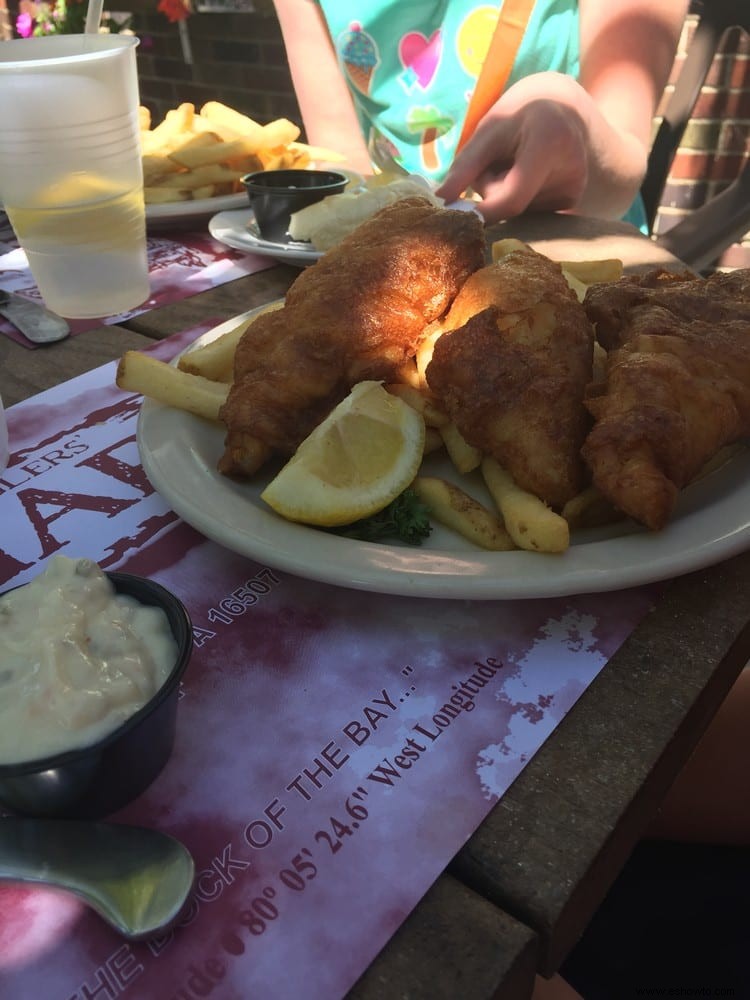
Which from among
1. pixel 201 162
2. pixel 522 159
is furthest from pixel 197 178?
pixel 522 159

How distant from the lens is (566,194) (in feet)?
8.79

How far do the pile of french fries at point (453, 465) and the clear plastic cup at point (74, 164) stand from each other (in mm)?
522

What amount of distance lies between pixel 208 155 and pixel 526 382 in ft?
5.90

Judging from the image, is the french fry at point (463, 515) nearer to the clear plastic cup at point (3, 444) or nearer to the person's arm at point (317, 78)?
A: the clear plastic cup at point (3, 444)

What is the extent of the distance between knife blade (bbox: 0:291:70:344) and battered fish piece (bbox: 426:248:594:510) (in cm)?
108

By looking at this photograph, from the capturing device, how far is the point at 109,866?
0.71m

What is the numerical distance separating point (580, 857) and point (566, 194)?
2.44m

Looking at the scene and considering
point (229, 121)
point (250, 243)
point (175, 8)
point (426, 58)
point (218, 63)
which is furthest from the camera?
point (218, 63)

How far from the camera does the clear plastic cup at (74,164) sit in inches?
65.1

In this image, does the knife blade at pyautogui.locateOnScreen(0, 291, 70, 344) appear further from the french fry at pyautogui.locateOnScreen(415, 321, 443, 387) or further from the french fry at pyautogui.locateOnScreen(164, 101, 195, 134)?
the french fry at pyautogui.locateOnScreen(164, 101, 195, 134)

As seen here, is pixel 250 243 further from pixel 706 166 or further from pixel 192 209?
pixel 706 166

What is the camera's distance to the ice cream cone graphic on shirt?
376 cm

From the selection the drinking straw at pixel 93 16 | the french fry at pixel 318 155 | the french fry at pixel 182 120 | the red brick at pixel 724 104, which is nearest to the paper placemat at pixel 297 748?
the drinking straw at pixel 93 16

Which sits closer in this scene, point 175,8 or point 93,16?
point 93,16
